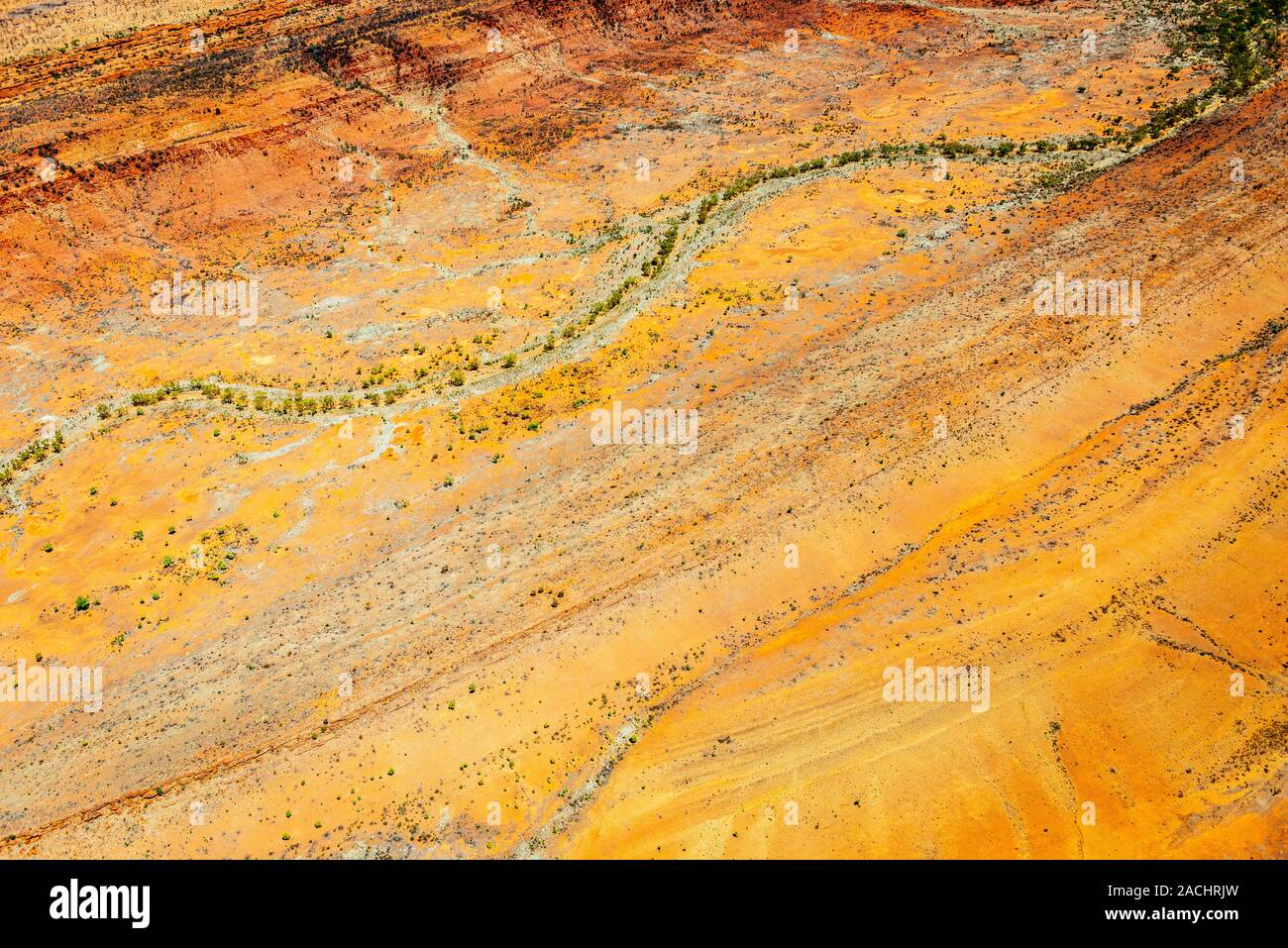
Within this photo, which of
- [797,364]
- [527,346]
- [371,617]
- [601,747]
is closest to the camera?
[601,747]

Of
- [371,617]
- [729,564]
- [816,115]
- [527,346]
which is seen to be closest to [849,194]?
[816,115]

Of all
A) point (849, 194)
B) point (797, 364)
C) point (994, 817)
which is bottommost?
point (994, 817)

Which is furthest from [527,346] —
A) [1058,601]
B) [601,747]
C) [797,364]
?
[1058,601]

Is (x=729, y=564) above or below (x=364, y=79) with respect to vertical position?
below
